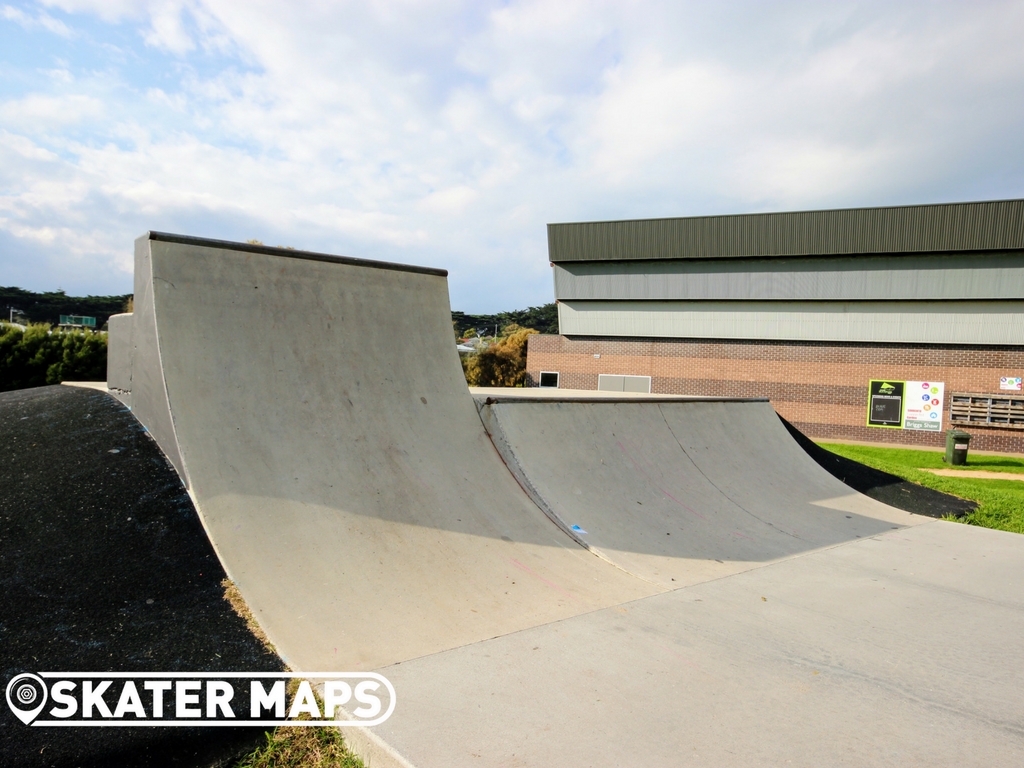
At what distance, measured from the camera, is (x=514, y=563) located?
377cm

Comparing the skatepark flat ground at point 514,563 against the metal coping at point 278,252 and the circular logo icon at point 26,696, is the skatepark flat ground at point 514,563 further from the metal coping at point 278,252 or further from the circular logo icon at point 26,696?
the circular logo icon at point 26,696

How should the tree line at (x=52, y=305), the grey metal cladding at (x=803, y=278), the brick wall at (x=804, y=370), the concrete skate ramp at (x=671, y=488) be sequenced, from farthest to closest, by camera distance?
1. the tree line at (x=52, y=305)
2. the brick wall at (x=804, y=370)
3. the grey metal cladding at (x=803, y=278)
4. the concrete skate ramp at (x=671, y=488)

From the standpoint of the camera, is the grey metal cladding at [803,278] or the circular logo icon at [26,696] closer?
the circular logo icon at [26,696]

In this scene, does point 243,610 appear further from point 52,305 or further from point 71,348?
point 52,305

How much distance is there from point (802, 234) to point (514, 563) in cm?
1949

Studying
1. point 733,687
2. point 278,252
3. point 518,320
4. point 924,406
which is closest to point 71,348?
point 278,252

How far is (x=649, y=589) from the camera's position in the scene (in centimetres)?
385

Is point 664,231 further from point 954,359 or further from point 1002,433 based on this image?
point 1002,433

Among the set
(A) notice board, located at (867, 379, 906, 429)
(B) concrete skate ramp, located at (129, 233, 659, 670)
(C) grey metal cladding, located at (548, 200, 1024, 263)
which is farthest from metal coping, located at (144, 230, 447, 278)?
(A) notice board, located at (867, 379, 906, 429)

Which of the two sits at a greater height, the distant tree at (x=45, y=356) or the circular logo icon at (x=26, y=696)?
the distant tree at (x=45, y=356)

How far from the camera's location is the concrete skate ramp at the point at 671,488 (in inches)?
182

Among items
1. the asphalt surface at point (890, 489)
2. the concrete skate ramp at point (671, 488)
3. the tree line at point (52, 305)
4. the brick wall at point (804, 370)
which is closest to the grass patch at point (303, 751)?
the concrete skate ramp at point (671, 488)

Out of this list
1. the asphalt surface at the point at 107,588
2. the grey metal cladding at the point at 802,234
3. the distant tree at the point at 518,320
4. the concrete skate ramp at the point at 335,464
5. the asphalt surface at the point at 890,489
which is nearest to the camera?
the asphalt surface at the point at 107,588

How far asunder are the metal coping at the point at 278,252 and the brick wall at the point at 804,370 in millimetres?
17536
